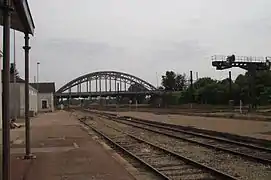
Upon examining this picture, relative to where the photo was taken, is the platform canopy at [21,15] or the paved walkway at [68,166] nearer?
the platform canopy at [21,15]

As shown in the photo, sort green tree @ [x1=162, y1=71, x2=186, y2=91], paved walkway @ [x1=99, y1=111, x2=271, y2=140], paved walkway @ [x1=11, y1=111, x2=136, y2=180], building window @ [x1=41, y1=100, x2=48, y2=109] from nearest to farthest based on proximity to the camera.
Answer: paved walkway @ [x1=11, y1=111, x2=136, y2=180] → paved walkway @ [x1=99, y1=111, x2=271, y2=140] → building window @ [x1=41, y1=100, x2=48, y2=109] → green tree @ [x1=162, y1=71, x2=186, y2=91]

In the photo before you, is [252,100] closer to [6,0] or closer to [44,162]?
[44,162]

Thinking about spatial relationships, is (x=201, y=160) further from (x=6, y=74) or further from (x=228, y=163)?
(x=6, y=74)

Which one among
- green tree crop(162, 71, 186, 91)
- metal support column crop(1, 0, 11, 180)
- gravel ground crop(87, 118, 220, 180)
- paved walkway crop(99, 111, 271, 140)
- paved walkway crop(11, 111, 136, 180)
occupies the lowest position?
gravel ground crop(87, 118, 220, 180)

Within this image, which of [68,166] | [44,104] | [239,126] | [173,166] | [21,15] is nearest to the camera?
[21,15]

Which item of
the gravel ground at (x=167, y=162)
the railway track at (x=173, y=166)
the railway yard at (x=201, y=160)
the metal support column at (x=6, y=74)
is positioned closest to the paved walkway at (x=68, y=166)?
the railway yard at (x=201, y=160)

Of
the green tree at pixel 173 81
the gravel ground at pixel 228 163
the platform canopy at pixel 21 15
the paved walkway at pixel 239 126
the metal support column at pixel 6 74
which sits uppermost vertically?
the green tree at pixel 173 81

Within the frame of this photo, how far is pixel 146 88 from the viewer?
188 m

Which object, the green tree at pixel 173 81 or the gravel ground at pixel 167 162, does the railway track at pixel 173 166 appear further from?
the green tree at pixel 173 81

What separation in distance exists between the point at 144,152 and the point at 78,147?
3.27 m

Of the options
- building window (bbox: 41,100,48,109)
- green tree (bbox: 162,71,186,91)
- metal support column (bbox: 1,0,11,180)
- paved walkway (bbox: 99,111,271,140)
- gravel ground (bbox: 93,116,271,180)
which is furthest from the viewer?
green tree (bbox: 162,71,186,91)

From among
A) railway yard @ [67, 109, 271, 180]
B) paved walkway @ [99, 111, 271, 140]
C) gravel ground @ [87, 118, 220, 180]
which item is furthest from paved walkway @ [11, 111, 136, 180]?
paved walkway @ [99, 111, 271, 140]

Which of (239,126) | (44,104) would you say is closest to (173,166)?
(239,126)

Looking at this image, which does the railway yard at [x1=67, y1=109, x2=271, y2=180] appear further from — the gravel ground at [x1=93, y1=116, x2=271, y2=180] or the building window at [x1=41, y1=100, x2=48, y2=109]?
the building window at [x1=41, y1=100, x2=48, y2=109]
